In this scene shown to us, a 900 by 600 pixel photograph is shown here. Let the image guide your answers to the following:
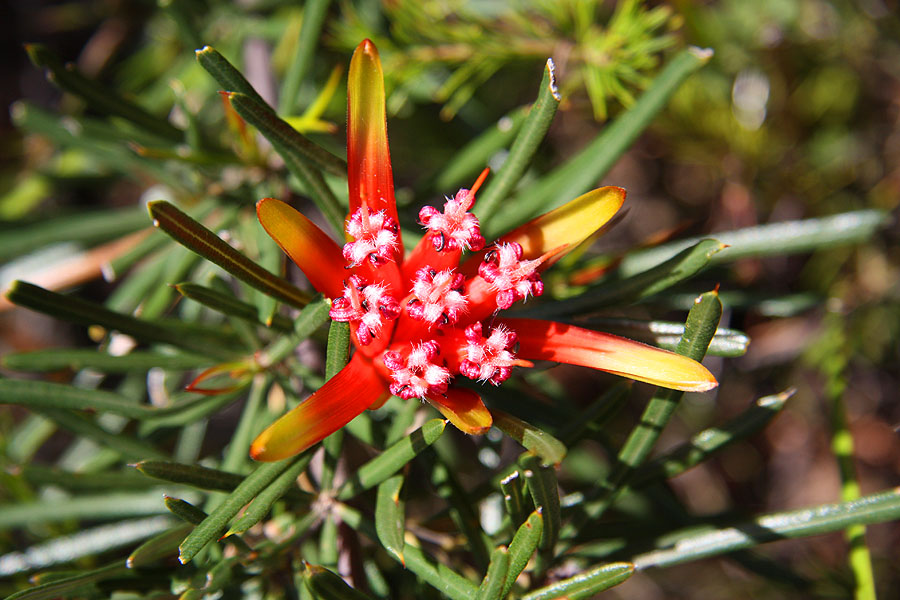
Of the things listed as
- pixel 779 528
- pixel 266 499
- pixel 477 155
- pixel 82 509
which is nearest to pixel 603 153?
pixel 477 155

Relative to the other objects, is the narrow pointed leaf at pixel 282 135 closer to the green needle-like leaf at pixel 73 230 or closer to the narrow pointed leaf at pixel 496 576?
the narrow pointed leaf at pixel 496 576

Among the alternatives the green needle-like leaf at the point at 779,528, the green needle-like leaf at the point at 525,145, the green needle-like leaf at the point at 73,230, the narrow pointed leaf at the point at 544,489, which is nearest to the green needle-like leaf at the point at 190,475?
the narrow pointed leaf at the point at 544,489

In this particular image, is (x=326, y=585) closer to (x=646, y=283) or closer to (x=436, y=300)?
(x=436, y=300)

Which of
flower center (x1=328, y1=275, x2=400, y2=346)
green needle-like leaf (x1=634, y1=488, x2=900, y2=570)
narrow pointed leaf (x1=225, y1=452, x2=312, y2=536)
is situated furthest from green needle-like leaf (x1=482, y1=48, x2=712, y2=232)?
green needle-like leaf (x1=634, y1=488, x2=900, y2=570)

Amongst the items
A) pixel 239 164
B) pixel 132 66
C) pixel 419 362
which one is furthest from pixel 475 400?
pixel 132 66

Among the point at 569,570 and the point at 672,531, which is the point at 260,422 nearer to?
the point at 569,570
